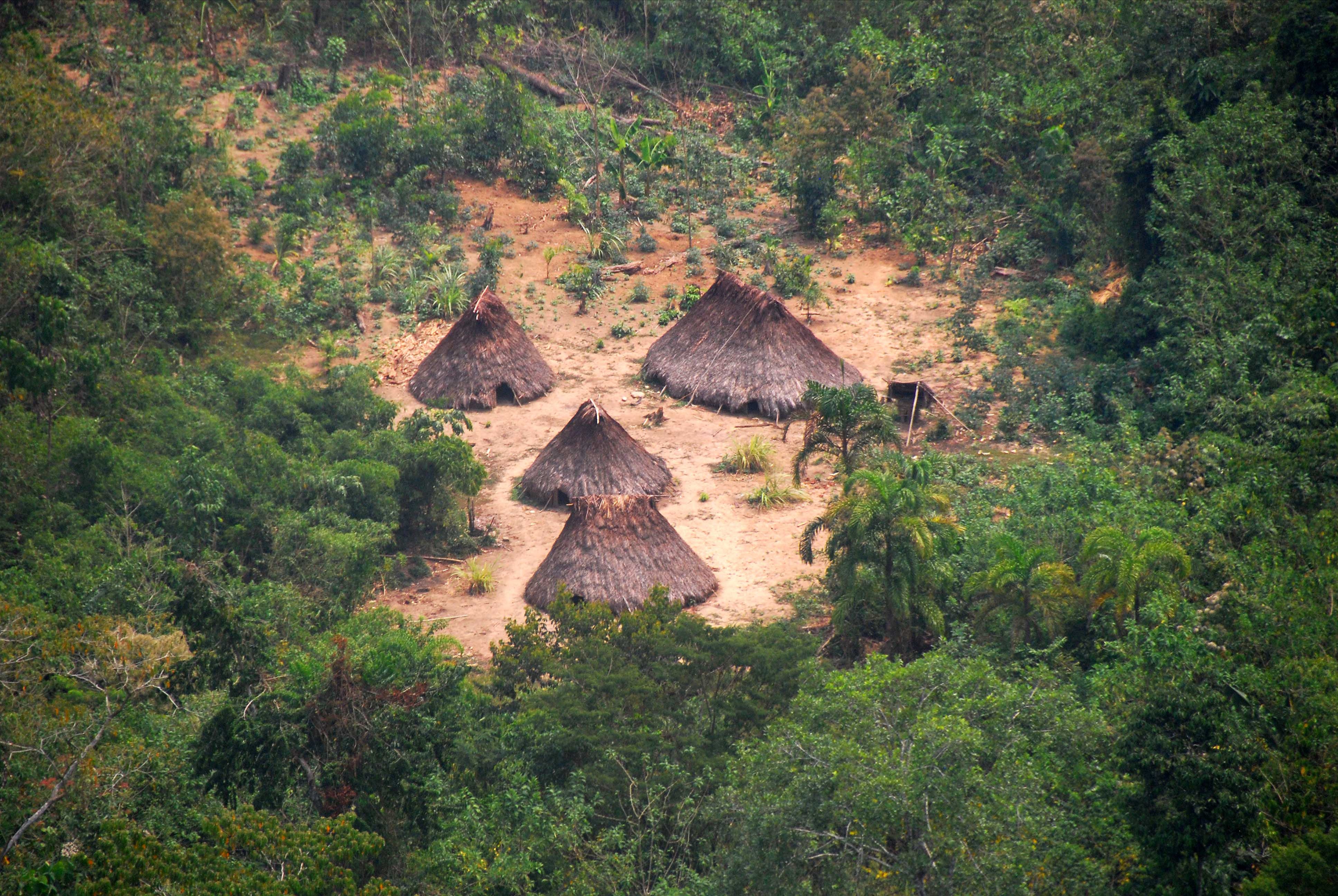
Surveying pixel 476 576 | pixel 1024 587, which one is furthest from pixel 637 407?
pixel 1024 587

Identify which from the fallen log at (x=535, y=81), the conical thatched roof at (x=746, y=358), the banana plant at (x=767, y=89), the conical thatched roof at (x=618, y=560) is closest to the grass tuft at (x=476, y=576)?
the conical thatched roof at (x=618, y=560)

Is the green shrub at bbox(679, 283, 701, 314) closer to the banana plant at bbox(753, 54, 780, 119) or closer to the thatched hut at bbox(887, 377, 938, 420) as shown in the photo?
the thatched hut at bbox(887, 377, 938, 420)

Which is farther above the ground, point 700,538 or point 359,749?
point 359,749

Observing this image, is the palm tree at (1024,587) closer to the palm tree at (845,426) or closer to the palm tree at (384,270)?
the palm tree at (845,426)

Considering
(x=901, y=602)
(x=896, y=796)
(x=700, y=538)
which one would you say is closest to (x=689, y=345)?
(x=700, y=538)

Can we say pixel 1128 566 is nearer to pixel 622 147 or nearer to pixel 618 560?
pixel 618 560

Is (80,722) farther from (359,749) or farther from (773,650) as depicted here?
(773,650)

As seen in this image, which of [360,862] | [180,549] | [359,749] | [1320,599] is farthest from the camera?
[180,549]
